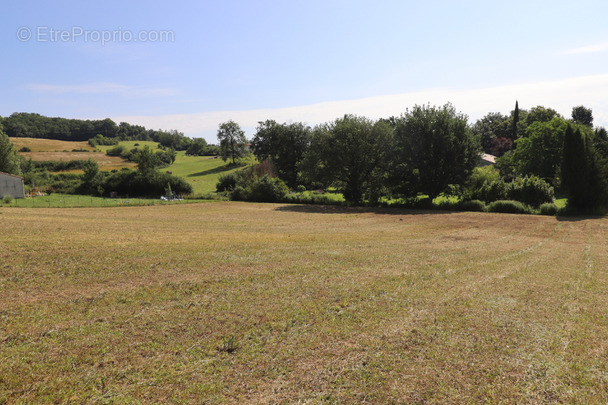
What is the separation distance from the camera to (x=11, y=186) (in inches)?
2013

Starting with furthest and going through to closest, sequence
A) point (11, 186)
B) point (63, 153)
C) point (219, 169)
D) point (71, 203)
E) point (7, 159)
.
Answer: point (219, 169)
point (63, 153)
point (7, 159)
point (11, 186)
point (71, 203)

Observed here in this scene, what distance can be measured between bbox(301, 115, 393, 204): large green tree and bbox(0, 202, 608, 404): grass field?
29.3m

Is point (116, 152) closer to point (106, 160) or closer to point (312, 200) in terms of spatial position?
point (106, 160)

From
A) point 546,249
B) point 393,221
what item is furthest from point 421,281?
point 393,221

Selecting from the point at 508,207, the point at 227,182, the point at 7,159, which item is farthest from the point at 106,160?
the point at 508,207

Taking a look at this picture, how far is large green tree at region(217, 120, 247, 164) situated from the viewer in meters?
104

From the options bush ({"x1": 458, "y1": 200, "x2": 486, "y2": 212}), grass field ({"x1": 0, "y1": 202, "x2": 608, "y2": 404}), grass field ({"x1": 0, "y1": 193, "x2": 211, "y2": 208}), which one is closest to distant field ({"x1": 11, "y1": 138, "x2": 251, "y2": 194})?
grass field ({"x1": 0, "y1": 193, "x2": 211, "y2": 208})

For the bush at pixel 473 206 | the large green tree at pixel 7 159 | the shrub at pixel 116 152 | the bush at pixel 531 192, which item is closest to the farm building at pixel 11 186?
the large green tree at pixel 7 159

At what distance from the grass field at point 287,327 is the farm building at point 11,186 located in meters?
50.0

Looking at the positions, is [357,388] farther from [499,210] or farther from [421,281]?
[499,210]

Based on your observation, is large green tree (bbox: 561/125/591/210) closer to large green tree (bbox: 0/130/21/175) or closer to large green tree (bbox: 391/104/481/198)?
large green tree (bbox: 391/104/481/198)

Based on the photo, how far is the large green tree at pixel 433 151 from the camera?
124ft

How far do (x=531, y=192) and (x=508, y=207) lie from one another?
11.7ft

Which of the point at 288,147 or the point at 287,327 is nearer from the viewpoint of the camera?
the point at 287,327
